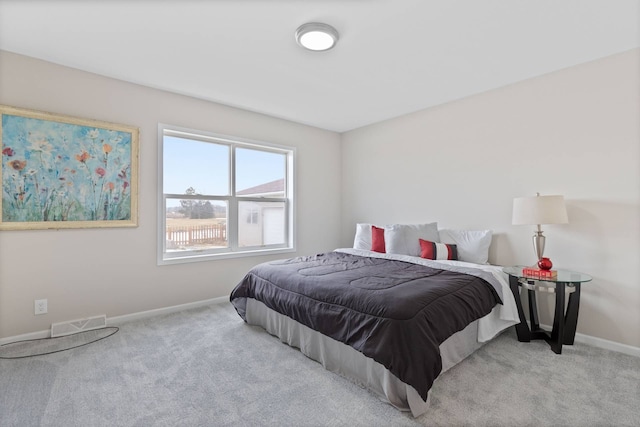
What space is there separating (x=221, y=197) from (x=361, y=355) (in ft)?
8.77

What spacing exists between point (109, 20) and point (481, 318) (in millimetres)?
3490

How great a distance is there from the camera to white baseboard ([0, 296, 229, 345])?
2.57 meters

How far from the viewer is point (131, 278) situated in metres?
3.12

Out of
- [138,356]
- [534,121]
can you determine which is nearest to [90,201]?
[138,356]

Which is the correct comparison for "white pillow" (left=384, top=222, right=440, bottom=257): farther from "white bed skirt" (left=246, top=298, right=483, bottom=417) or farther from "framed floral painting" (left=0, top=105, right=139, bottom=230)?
"framed floral painting" (left=0, top=105, right=139, bottom=230)

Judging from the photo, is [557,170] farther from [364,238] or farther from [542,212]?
[364,238]

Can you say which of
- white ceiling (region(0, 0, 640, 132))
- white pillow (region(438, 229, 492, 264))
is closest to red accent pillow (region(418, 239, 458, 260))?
white pillow (region(438, 229, 492, 264))

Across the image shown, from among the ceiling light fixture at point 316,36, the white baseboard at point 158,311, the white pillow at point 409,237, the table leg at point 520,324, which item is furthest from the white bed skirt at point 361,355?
the ceiling light fixture at point 316,36

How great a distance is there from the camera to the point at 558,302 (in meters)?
2.42

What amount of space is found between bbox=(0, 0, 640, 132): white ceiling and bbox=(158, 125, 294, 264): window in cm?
72

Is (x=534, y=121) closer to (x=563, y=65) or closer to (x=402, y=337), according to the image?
(x=563, y=65)

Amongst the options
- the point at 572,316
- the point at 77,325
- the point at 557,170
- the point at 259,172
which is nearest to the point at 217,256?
the point at 259,172

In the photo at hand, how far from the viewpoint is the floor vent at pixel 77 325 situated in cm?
269

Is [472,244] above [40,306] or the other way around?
above
